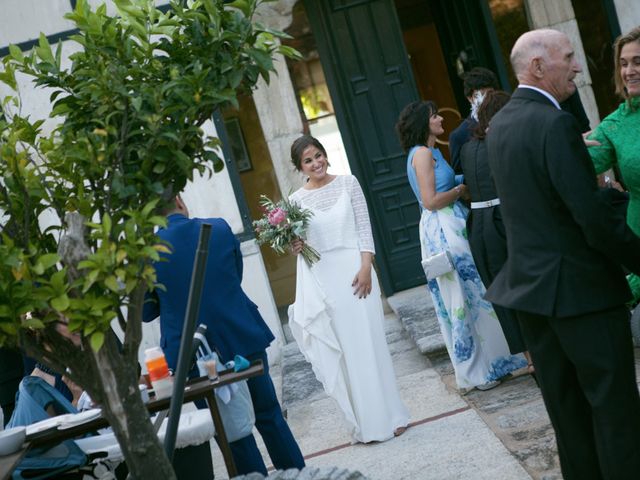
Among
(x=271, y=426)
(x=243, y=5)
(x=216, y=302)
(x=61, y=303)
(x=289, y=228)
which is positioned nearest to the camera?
(x=61, y=303)

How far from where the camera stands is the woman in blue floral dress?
20.7 feet

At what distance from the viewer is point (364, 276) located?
19.4 feet

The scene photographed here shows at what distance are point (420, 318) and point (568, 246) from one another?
4.85m

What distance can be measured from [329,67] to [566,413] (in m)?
6.50

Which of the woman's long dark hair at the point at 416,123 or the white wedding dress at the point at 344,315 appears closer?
the white wedding dress at the point at 344,315

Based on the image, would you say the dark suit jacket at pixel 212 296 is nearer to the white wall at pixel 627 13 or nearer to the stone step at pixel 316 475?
the stone step at pixel 316 475

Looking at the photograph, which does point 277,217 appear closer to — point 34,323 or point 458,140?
point 458,140

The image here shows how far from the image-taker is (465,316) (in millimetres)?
6332

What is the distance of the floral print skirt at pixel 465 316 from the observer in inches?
248

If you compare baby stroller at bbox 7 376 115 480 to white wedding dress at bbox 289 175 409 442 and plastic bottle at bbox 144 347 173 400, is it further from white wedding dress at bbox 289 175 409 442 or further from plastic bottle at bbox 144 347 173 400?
white wedding dress at bbox 289 175 409 442

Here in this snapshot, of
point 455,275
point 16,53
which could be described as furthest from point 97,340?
point 455,275

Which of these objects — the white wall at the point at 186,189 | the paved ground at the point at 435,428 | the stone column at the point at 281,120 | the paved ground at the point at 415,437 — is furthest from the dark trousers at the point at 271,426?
the stone column at the point at 281,120

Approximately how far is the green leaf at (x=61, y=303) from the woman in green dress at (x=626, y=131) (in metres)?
2.97

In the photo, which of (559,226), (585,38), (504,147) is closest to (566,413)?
(559,226)
